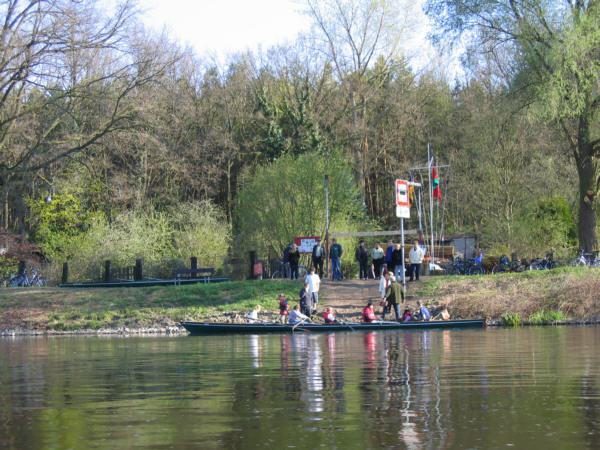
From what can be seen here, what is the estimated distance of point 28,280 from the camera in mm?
40719

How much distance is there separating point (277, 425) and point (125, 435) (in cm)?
147

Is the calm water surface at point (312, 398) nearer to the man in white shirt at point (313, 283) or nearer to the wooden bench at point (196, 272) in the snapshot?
the man in white shirt at point (313, 283)

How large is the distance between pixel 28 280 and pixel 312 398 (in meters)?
→ 32.9

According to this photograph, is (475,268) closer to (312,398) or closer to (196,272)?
(196,272)

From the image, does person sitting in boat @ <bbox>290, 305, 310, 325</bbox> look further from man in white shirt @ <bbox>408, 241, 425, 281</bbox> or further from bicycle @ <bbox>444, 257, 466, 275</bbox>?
bicycle @ <bbox>444, 257, 466, 275</bbox>

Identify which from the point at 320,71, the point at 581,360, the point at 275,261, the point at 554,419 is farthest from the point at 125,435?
the point at 320,71

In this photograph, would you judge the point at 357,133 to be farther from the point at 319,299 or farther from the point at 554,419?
the point at 554,419

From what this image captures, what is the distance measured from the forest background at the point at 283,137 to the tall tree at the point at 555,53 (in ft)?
0.23

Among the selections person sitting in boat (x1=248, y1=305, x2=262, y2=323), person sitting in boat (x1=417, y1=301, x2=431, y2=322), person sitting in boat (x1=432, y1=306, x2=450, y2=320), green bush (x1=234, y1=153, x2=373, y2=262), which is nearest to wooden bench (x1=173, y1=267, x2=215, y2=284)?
green bush (x1=234, y1=153, x2=373, y2=262)

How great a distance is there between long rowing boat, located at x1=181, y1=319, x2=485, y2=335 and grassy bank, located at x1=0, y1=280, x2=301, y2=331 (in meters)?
3.86

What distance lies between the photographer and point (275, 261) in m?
37.9

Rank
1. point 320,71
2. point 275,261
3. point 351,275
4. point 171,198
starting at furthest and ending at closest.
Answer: point 320,71
point 171,198
point 351,275
point 275,261

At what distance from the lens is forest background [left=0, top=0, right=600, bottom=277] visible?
112 feet

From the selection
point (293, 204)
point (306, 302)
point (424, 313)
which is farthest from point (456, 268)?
point (306, 302)
